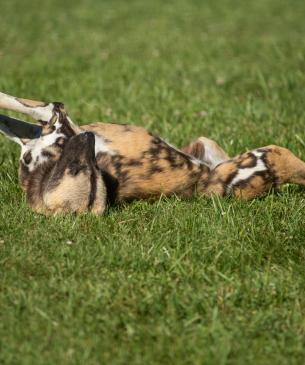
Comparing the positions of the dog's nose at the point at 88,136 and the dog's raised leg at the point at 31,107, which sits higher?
the dog's raised leg at the point at 31,107

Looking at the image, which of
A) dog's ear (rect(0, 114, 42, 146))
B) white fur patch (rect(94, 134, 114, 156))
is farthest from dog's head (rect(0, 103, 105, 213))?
white fur patch (rect(94, 134, 114, 156))

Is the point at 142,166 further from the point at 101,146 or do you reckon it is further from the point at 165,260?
the point at 165,260

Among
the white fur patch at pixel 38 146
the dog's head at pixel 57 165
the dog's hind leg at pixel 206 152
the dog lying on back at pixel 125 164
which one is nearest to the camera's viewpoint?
the dog's head at pixel 57 165

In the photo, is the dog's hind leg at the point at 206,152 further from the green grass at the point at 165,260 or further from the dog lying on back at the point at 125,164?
the green grass at the point at 165,260

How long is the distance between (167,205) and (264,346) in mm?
1675

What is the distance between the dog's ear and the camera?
232 inches

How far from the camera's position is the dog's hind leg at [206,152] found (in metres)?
6.21

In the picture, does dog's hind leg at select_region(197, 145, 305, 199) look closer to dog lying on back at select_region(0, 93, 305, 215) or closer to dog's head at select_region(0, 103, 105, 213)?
dog lying on back at select_region(0, 93, 305, 215)

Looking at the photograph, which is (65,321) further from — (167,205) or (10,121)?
(10,121)

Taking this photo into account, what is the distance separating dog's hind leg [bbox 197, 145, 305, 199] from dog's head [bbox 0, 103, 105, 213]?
85 cm

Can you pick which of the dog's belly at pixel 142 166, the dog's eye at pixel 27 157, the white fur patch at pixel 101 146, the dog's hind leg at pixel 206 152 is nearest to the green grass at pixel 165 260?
the dog's belly at pixel 142 166

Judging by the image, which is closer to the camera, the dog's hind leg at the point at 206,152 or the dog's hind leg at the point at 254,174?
the dog's hind leg at the point at 254,174

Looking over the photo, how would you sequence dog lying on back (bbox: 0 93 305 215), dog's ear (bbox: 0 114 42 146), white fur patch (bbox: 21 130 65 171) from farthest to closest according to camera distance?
dog's ear (bbox: 0 114 42 146) → white fur patch (bbox: 21 130 65 171) → dog lying on back (bbox: 0 93 305 215)

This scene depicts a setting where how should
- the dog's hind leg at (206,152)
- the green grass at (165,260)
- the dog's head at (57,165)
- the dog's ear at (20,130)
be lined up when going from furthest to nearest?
the dog's hind leg at (206,152), the dog's ear at (20,130), the dog's head at (57,165), the green grass at (165,260)
